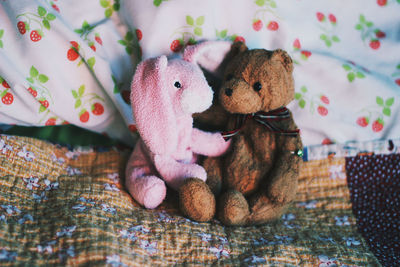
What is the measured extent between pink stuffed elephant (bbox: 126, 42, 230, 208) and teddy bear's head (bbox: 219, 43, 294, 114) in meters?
0.07

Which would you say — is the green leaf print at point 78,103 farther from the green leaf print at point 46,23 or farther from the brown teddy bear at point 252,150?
the brown teddy bear at point 252,150

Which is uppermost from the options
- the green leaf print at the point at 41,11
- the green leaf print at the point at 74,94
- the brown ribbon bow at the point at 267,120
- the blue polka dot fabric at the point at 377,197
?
the green leaf print at the point at 41,11

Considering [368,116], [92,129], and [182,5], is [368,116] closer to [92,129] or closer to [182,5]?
[182,5]

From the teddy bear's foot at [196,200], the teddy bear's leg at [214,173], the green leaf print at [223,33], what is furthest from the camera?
the green leaf print at [223,33]

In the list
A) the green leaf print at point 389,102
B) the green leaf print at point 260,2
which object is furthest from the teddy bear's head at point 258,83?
the green leaf print at point 389,102

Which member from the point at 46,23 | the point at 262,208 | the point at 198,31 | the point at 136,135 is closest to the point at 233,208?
the point at 262,208

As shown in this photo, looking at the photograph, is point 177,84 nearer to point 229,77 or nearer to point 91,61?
point 229,77

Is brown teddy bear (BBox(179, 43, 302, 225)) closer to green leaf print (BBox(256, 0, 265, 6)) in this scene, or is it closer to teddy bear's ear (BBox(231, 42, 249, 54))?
teddy bear's ear (BBox(231, 42, 249, 54))

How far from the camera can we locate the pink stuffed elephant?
930 millimetres

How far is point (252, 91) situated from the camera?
3.13 feet

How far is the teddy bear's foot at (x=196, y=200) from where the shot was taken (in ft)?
3.01

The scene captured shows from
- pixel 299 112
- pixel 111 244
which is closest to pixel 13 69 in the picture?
pixel 111 244

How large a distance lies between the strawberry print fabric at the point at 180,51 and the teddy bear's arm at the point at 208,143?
0.22 metres

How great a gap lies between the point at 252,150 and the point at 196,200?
0.26 m
